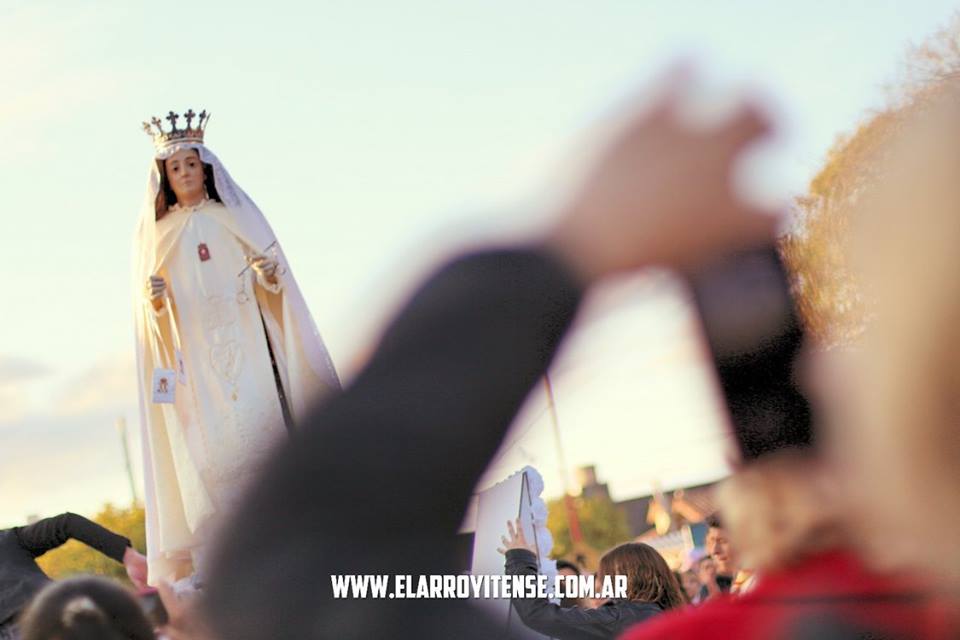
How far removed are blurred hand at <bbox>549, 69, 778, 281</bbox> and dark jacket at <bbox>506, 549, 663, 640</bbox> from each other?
0.28 m

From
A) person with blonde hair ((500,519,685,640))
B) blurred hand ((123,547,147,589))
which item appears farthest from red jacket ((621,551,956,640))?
blurred hand ((123,547,147,589))

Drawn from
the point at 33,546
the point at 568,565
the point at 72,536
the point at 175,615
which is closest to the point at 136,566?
the point at 72,536

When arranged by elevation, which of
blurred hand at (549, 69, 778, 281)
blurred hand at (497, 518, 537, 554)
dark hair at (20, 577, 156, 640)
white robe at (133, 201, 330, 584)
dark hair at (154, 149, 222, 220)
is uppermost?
dark hair at (154, 149, 222, 220)

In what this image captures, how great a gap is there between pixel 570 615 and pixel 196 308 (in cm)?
502

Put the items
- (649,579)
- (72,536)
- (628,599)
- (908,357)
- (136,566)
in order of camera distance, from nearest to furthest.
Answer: (908,357)
(628,599)
(649,579)
(136,566)
(72,536)

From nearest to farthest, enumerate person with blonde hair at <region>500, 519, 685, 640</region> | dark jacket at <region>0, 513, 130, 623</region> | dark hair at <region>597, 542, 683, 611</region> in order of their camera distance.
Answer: person with blonde hair at <region>500, 519, 685, 640</region>, dark hair at <region>597, 542, 683, 611</region>, dark jacket at <region>0, 513, 130, 623</region>

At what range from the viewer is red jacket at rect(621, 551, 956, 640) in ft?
2.20

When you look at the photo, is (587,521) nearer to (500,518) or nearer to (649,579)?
(500,518)

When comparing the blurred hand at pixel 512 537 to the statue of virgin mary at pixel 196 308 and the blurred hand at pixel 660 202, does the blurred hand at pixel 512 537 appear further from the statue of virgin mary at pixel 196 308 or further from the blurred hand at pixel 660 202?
the statue of virgin mary at pixel 196 308

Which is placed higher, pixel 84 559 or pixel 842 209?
pixel 84 559

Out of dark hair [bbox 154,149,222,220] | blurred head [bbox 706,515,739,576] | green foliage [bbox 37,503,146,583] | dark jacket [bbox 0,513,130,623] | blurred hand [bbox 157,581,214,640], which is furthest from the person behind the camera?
dark hair [bbox 154,149,222,220]

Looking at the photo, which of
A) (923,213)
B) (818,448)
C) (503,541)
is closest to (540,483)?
(503,541)

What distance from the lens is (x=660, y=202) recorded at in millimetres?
651

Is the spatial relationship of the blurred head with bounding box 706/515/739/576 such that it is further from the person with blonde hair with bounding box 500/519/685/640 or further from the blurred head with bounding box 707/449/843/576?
the person with blonde hair with bounding box 500/519/685/640
